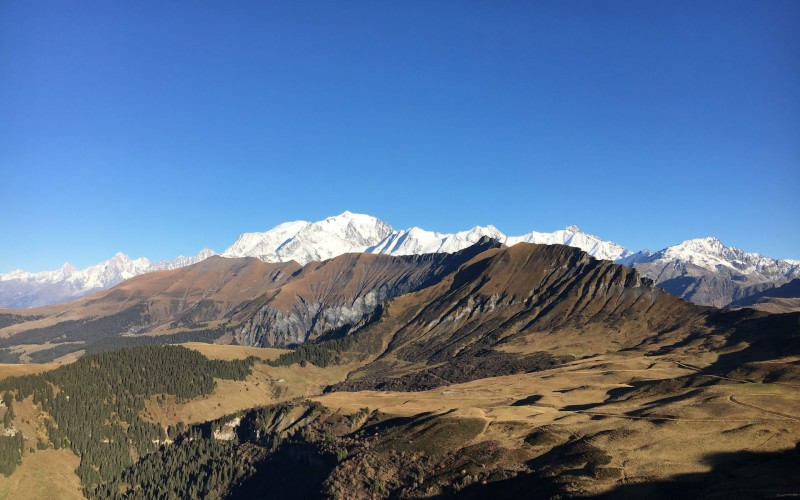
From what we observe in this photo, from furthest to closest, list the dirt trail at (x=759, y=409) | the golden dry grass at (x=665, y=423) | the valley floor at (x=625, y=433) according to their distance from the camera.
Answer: the dirt trail at (x=759, y=409)
the golden dry grass at (x=665, y=423)
the valley floor at (x=625, y=433)

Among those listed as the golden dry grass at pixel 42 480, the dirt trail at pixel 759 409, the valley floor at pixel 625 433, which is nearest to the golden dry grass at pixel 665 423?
the dirt trail at pixel 759 409

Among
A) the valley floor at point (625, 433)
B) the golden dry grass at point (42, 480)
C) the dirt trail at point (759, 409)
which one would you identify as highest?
the dirt trail at point (759, 409)

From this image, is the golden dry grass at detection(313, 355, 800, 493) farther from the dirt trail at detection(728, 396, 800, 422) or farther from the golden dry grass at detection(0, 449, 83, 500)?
the golden dry grass at detection(0, 449, 83, 500)

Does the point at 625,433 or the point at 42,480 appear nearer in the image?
the point at 625,433

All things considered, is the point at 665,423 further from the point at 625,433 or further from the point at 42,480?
the point at 42,480

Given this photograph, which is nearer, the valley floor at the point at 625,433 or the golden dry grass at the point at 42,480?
→ the valley floor at the point at 625,433

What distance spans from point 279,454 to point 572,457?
118981 millimetres

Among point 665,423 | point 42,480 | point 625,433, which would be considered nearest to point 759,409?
point 665,423

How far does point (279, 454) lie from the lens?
198 m

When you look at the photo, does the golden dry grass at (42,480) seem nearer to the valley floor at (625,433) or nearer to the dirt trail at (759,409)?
the valley floor at (625,433)

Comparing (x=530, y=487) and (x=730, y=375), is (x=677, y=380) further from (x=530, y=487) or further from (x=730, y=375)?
(x=530, y=487)

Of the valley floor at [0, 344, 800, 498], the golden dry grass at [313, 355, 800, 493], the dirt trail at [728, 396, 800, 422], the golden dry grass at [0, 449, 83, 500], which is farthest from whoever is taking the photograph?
the golden dry grass at [0, 449, 83, 500]

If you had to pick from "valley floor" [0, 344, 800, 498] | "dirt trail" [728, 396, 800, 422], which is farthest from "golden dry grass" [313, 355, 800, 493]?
"valley floor" [0, 344, 800, 498]

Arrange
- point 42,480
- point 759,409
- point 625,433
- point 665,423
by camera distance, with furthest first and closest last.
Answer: point 42,480 < point 759,409 < point 665,423 < point 625,433
